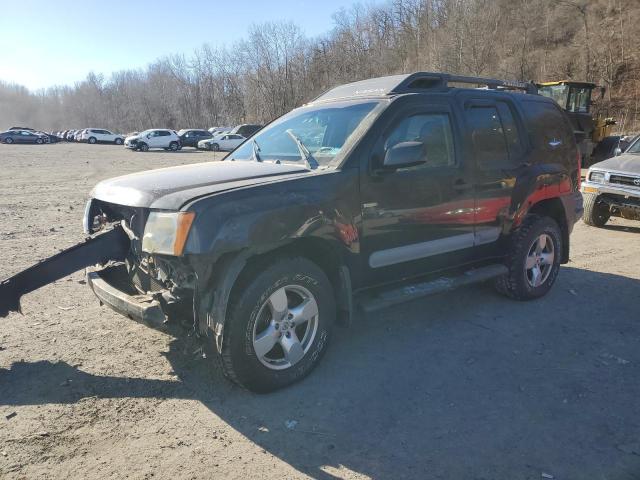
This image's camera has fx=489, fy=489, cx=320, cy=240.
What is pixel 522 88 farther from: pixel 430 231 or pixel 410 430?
pixel 410 430

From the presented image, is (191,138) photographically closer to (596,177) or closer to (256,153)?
(596,177)

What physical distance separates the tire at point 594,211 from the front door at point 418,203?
556cm

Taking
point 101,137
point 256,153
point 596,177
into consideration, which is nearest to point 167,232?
point 256,153

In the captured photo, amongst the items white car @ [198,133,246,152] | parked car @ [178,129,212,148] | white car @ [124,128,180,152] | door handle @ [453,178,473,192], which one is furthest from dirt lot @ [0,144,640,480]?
parked car @ [178,129,212,148]

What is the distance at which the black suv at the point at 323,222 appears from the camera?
3.19 metres

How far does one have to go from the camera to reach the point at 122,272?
13.2ft

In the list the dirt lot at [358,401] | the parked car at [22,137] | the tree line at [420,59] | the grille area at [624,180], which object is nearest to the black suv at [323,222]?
the dirt lot at [358,401]

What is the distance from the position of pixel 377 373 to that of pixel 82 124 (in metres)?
128

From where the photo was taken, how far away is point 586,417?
3238 millimetres

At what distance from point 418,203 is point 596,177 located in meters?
6.38

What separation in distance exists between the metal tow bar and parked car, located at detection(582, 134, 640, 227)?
8177mm

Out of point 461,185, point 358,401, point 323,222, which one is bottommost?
point 358,401

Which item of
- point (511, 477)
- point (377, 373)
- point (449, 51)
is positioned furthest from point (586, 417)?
point (449, 51)

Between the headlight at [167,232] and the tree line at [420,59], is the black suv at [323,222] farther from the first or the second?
the tree line at [420,59]
